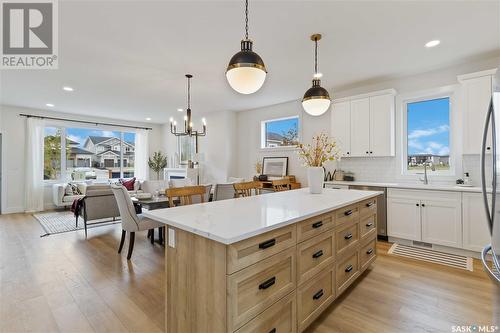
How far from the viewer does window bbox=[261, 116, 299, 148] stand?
563 cm

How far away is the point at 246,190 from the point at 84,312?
1940 mm

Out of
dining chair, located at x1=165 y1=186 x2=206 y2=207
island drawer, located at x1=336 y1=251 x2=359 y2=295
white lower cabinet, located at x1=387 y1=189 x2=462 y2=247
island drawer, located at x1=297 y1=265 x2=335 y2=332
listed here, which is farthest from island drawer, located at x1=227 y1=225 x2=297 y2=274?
white lower cabinet, located at x1=387 y1=189 x2=462 y2=247

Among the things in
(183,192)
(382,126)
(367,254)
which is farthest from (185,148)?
(367,254)

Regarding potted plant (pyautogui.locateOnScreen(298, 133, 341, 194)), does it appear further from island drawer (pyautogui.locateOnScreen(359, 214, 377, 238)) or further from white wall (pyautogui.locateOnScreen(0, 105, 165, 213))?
white wall (pyautogui.locateOnScreen(0, 105, 165, 213))

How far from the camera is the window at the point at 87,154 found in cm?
674

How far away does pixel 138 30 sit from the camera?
2.61m

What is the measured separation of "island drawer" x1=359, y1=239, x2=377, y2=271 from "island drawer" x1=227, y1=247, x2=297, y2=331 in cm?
128

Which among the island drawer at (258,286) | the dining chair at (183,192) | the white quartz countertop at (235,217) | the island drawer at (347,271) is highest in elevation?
the dining chair at (183,192)

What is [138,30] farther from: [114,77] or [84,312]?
[84,312]

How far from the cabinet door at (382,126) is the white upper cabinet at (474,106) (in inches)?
35.8

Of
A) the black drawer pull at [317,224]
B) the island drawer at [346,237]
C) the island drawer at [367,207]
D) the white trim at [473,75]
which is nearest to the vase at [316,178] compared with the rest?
the island drawer at [367,207]

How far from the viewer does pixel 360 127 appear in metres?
4.23

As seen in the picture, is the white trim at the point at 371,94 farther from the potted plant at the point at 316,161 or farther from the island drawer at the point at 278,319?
the island drawer at the point at 278,319

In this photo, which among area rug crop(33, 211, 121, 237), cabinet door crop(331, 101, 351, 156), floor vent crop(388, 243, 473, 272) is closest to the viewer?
floor vent crop(388, 243, 473, 272)
